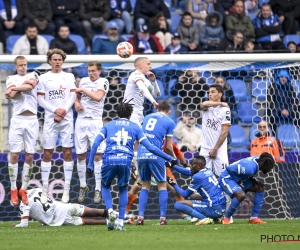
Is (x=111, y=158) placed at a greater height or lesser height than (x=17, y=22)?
lesser

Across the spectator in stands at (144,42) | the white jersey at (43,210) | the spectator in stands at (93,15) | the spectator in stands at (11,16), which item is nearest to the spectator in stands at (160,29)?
the spectator in stands at (144,42)

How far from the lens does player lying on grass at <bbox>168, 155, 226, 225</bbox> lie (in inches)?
586

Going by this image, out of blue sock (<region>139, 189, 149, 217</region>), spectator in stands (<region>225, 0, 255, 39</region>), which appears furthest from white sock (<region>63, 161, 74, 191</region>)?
spectator in stands (<region>225, 0, 255, 39</region>)

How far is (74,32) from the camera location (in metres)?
22.4

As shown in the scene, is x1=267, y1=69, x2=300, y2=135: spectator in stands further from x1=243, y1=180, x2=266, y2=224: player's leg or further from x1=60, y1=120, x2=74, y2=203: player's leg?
x1=60, y1=120, x2=74, y2=203: player's leg

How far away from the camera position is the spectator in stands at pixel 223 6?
23797mm

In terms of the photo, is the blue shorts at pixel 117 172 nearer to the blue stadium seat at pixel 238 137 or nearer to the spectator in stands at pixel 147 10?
the blue stadium seat at pixel 238 137

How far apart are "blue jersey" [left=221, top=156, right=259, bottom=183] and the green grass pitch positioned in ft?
2.86

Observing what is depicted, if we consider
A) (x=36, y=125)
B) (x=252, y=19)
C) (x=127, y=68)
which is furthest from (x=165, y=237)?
(x=252, y=19)

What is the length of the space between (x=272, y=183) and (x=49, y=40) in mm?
6744

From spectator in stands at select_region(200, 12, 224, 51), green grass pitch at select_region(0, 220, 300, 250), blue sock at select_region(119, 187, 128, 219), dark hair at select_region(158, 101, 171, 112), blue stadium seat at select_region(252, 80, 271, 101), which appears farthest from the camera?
spectator in stands at select_region(200, 12, 224, 51)

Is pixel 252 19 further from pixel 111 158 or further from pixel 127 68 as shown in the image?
pixel 111 158

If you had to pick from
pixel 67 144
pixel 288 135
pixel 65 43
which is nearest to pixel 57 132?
pixel 67 144

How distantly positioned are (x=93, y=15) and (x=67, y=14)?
26.9 inches
